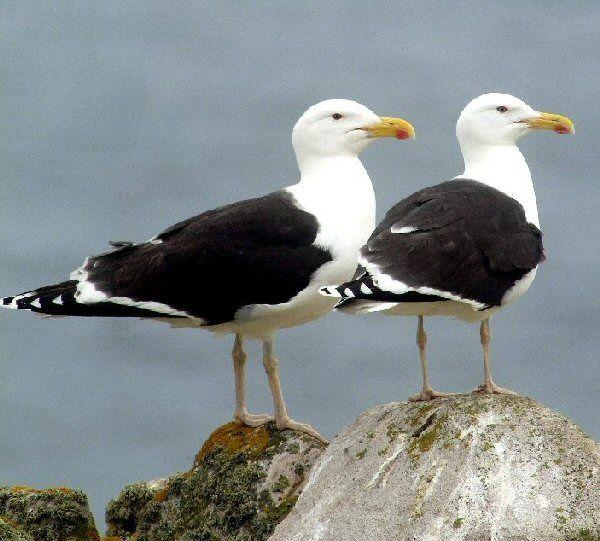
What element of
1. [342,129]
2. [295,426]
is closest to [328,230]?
[342,129]

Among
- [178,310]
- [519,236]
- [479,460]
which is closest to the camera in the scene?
[479,460]

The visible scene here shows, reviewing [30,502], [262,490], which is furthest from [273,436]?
[30,502]

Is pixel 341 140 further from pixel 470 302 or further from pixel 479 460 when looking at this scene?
pixel 479 460

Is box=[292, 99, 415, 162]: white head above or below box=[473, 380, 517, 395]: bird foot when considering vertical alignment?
above

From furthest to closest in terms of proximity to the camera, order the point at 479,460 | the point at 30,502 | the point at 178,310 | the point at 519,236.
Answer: the point at 30,502
the point at 178,310
the point at 519,236
the point at 479,460

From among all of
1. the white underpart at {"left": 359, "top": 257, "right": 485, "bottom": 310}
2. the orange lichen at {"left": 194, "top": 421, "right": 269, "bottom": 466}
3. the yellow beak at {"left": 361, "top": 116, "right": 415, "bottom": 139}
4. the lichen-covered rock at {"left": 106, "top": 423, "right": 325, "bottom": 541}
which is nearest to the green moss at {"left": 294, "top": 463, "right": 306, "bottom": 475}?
the lichen-covered rock at {"left": 106, "top": 423, "right": 325, "bottom": 541}

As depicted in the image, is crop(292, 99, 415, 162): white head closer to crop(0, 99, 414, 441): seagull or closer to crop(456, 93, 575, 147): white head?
crop(0, 99, 414, 441): seagull

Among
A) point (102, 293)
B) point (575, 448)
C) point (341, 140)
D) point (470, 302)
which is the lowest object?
point (575, 448)
